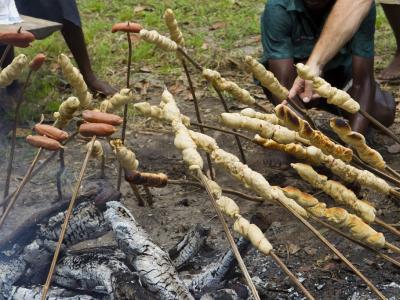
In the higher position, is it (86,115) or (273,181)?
(86,115)

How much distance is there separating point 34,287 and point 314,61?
1594 mm

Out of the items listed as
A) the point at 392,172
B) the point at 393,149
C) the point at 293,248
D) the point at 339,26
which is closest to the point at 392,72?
the point at 393,149

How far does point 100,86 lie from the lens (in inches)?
178

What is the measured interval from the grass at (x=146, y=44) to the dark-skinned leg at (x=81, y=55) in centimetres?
21

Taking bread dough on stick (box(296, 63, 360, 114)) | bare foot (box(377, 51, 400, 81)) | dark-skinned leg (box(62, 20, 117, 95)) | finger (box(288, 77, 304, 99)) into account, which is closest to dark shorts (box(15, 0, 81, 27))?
dark-skinned leg (box(62, 20, 117, 95))

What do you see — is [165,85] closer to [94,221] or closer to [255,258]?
[255,258]

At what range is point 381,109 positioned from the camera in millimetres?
3713

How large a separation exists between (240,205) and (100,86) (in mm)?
1775

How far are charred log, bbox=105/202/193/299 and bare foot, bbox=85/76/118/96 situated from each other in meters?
2.50

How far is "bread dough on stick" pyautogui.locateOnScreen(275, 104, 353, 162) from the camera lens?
1690 millimetres

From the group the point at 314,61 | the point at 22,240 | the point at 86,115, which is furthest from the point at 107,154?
the point at 86,115

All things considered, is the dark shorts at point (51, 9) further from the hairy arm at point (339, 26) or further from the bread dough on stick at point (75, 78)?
the bread dough on stick at point (75, 78)

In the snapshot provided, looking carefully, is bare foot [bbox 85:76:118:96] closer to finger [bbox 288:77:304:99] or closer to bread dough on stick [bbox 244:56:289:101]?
finger [bbox 288:77:304:99]

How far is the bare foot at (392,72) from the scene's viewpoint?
4594mm
